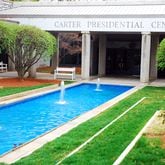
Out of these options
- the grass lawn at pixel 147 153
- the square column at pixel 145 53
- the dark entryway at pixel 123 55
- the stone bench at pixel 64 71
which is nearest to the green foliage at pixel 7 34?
the stone bench at pixel 64 71

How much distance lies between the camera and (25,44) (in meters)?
24.5

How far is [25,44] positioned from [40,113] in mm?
9983

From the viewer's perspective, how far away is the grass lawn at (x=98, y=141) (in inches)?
307

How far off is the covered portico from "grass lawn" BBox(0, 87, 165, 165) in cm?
1206

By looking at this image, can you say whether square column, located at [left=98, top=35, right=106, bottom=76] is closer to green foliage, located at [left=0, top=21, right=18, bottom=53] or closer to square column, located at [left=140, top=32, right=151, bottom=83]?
square column, located at [left=140, top=32, right=151, bottom=83]

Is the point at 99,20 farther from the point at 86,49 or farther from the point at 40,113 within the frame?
the point at 40,113

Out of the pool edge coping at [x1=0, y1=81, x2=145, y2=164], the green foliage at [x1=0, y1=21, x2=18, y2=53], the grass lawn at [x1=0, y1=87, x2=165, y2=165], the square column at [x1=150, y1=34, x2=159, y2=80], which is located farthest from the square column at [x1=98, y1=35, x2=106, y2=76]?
the pool edge coping at [x1=0, y1=81, x2=145, y2=164]

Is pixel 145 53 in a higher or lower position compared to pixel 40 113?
higher

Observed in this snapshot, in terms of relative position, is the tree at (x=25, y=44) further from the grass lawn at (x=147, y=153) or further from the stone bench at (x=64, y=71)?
the grass lawn at (x=147, y=153)

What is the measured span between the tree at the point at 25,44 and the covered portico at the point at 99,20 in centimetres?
309

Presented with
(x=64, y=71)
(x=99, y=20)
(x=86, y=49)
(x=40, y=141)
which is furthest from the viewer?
(x=64, y=71)

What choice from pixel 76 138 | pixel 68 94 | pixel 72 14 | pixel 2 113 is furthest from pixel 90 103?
pixel 72 14

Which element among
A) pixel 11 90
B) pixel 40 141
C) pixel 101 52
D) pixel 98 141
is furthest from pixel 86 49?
pixel 98 141

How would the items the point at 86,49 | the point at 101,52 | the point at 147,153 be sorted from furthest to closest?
1. the point at 101,52
2. the point at 86,49
3. the point at 147,153
